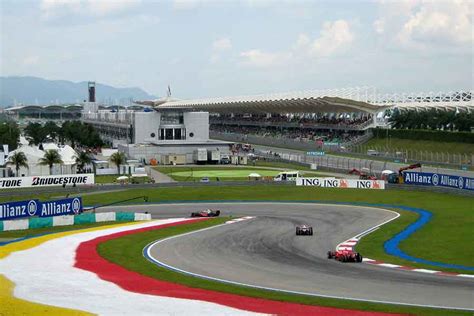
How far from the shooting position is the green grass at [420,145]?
4047 inches

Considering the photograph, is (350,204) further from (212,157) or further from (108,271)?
(212,157)

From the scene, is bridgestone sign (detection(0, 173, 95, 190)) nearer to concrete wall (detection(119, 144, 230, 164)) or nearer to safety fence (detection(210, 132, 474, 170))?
concrete wall (detection(119, 144, 230, 164))

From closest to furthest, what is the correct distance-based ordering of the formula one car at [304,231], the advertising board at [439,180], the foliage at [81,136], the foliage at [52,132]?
the formula one car at [304,231], the advertising board at [439,180], the foliage at [81,136], the foliage at [52,132]

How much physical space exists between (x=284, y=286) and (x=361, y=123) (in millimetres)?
112278

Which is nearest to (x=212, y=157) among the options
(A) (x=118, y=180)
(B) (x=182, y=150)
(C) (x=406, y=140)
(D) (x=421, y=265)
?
(B) (x=182, y=150)

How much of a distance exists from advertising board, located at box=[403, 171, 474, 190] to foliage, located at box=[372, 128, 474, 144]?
110 feet

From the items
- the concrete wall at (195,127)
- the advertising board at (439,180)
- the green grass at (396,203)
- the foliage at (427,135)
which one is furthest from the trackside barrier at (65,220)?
the concrete wall at (195,127)

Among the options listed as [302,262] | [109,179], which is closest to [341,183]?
[109,179]

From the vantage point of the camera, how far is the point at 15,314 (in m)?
22.8

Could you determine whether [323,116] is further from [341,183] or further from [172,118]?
[341,183]

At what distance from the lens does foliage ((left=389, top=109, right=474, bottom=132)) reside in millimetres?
112812

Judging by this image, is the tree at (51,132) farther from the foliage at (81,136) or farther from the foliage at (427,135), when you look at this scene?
the foliage at (427,135)

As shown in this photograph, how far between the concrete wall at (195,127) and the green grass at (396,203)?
1868 inches

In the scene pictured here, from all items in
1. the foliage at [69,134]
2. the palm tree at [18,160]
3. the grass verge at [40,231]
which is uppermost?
the foliage at [69,134]
